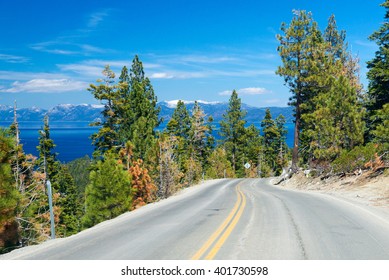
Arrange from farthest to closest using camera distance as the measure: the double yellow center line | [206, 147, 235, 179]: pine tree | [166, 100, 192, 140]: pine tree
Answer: [206, 147, 235, 179]: pine tree
[166, 100, 192, 140]: pine tree
the double yellow center line

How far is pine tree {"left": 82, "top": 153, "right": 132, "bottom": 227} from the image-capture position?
2589 centimetres

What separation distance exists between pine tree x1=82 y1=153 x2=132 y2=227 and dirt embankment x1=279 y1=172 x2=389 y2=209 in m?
14.5

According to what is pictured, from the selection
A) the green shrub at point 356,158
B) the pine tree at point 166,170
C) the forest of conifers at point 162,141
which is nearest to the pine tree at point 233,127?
the forest of conifers at point 162,141

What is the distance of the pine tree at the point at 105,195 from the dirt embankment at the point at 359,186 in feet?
47.6

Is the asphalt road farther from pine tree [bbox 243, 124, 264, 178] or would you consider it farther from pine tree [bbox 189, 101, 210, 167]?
pine tree [bbox 243, 124, 264, 178]

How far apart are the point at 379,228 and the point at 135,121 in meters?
30.1

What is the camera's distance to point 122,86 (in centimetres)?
3778

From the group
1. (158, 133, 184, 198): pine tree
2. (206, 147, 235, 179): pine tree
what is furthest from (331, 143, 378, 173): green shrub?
(206, 147, 235, 179): pine tree

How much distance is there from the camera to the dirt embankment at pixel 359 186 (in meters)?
17.7

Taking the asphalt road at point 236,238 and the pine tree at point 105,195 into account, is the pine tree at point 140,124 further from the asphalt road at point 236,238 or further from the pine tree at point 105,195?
the asphalt road at point 236,238

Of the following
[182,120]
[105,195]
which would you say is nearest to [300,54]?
[105,195]
